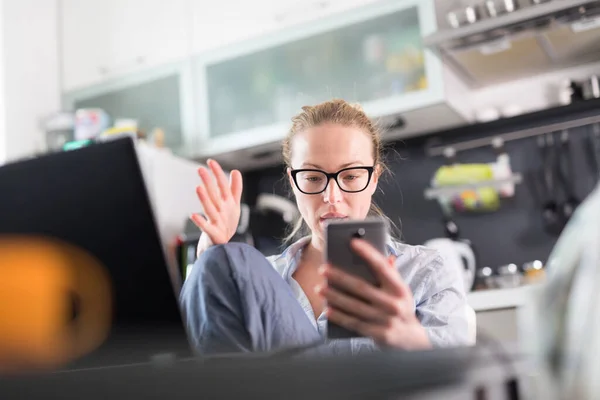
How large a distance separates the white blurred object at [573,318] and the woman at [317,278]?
3.4 inches

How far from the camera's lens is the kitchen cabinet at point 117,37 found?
2.20 m

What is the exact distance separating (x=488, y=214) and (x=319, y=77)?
0.67 metres

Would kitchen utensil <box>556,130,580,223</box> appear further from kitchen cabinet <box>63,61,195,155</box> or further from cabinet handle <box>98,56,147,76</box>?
cabinet handle <box>98,56,147,76</box>

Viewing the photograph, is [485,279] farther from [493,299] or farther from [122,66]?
[122,66]

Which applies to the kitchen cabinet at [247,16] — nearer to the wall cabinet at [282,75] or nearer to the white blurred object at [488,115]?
the wall cabinet at [282,75]

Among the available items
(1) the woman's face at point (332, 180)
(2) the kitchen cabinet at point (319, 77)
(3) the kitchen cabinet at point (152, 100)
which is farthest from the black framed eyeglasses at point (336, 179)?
(3) the kitchen cabinet at point (152, 100)

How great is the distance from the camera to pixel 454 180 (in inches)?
68.7

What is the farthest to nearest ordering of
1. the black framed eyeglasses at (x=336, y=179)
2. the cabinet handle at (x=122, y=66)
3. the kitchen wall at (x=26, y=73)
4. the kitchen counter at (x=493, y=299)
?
the cabinet handle at (x=122, y=66) → the kitchen wall at (x=26, y=73) → the kitchen counter at (x=493, y=299) → the black framed eyeglasses at (x=336, y=179)

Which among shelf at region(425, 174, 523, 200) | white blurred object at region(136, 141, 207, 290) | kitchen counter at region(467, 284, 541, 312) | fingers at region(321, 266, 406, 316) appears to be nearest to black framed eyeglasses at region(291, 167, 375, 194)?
fingers at region(321, 266, 406, 316)

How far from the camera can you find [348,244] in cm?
47

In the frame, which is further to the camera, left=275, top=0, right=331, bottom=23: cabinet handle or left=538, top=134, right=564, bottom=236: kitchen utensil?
left=275, top=0, right=331, bottom=23: cabinet handle

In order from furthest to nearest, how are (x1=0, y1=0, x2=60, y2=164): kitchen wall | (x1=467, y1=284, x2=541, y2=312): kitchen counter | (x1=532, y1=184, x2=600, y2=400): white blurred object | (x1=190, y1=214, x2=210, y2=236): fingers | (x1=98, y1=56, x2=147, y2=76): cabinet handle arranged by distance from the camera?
(x1=98, y1=56, x2=147, y2=76): cabinet handle, (x1=0, y1=0, x2=60, y2=164): kitchen wall, (x1=467, y1=284, x2=541, y2=312): kitchen counter, (x1=190, y1=214, x2=210, y2=236): fingers, (x1=532, y1=184, x2=600, y2=400): white blurred object

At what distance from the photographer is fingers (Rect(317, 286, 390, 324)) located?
1.41 ft

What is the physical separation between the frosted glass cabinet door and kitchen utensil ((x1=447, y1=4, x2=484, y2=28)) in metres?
0.15
